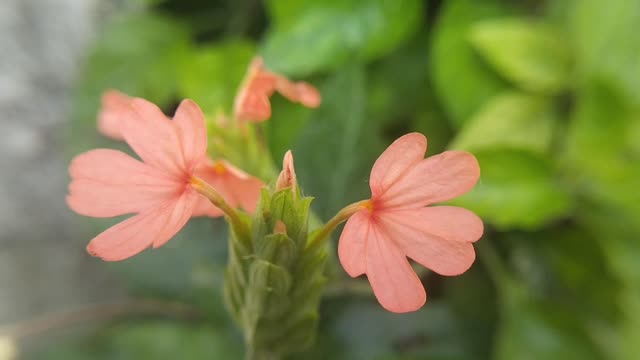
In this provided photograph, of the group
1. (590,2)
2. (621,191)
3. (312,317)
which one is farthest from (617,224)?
(312,317)

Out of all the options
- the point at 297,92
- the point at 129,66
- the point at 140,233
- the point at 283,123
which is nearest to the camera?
the point at 140,233

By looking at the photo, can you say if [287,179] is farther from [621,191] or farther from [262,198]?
[621,191]

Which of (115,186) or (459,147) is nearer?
(115,186)

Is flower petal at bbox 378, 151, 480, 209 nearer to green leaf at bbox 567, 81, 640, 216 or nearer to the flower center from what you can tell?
the flower center

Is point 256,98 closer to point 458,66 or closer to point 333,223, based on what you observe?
point 333,223

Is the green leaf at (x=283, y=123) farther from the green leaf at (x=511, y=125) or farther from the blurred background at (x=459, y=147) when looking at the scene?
the green leaf at (x=511, y=125)

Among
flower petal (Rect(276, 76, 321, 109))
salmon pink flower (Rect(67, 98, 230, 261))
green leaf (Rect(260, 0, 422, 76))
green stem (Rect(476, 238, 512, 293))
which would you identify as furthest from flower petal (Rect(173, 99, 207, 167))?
green stem (Rect(476, 238, 512, 293))

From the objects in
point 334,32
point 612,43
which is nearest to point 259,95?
point 334,32
